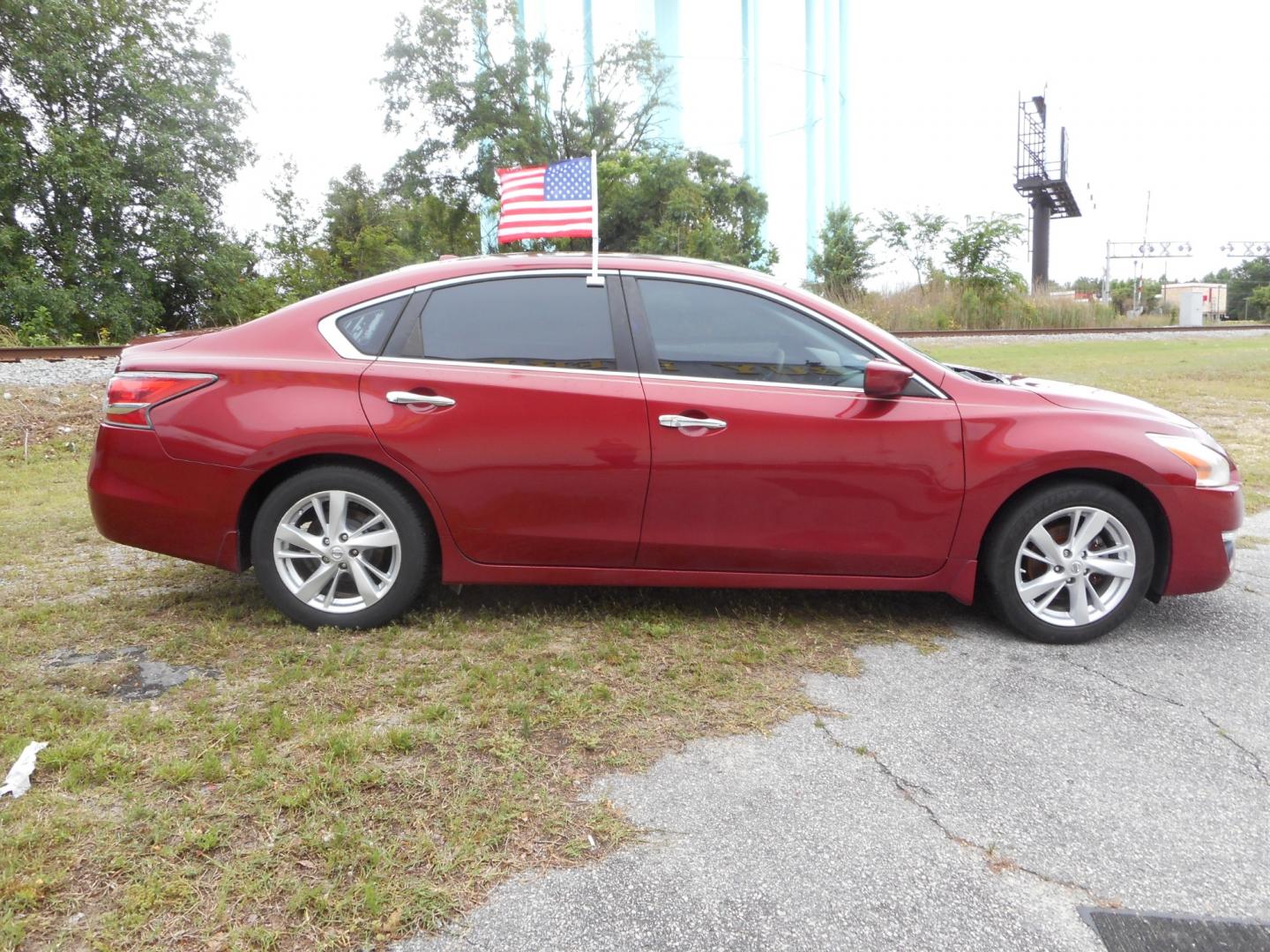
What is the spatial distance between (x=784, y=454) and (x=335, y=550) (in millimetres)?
1879

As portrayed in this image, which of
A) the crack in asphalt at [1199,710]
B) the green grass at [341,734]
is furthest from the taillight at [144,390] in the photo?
the crack in asphalt at [1199,710]

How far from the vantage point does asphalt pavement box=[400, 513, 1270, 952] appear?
87.7 inches

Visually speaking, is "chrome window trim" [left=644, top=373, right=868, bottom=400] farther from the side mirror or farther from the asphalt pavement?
the asphalt pavement

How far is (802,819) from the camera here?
267cm

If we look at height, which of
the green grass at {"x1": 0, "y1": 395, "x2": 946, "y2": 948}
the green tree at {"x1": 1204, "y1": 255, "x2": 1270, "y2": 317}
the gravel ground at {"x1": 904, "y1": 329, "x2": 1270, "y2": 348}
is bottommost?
the green grass at {"x1": 0, "y1": 395, "x2": 946, "y2": 948}

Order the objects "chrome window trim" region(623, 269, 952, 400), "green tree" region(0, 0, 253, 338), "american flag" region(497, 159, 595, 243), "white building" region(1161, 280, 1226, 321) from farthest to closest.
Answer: "white building" region(1161, 280, 1226, 321) < "green tree" region(0, 0, 253, 338) < "american flag" region(497, 159, 595, 243) < "chrome window trim" region(623, 269, 952, 400)

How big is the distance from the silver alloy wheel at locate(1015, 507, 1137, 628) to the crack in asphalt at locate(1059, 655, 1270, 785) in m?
0.25

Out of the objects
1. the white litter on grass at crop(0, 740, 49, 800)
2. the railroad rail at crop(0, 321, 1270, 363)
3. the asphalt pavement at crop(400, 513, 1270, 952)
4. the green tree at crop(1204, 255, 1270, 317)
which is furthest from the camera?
the green tree at crop(1204, 255, 1270, 317)

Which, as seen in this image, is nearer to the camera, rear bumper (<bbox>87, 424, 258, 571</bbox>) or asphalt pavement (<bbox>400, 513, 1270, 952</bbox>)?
asphalt pavement (<bbox>400, 513, 1270, 952</bbox>)

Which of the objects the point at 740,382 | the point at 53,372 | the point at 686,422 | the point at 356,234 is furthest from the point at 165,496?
the point at 356,234

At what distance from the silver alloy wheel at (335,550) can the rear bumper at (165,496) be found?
232 millimetres

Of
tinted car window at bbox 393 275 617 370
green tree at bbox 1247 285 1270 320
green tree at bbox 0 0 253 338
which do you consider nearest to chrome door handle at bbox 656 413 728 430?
tinted car window at bbox 393 275 617 370

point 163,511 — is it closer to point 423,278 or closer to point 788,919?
point 423,278

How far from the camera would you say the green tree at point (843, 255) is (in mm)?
29938
